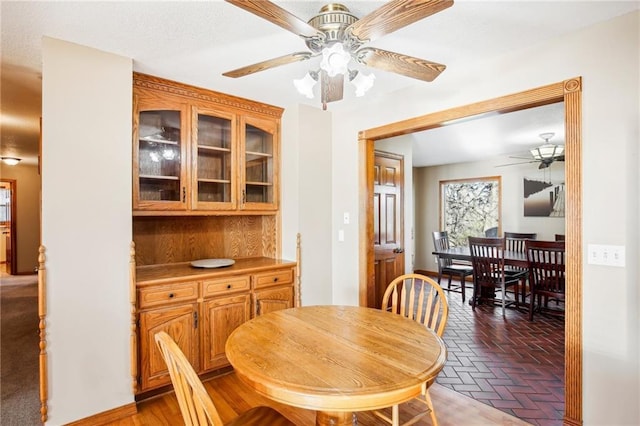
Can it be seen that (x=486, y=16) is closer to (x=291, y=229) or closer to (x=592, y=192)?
(x=592, y=192)

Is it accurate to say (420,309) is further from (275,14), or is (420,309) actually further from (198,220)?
(198,220)

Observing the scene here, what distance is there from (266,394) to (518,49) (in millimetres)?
2519

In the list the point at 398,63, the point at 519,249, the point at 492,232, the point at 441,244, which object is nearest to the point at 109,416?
the point at 398,63

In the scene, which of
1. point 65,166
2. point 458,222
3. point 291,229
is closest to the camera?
point 65,166

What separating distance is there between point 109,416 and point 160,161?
1846 millimetres

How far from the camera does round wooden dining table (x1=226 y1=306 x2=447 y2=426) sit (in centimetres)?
116

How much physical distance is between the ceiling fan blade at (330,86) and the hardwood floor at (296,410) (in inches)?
81.9

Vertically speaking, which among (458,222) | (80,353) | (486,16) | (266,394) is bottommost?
(80,353)

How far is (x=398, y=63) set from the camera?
172 centimetres

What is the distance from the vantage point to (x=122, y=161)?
2.30 meters

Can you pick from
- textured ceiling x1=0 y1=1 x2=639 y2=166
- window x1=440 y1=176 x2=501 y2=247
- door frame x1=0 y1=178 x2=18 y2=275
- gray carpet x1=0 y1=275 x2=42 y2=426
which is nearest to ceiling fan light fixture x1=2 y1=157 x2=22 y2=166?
door frame x1=0 y1=178 x2=18 y2=275

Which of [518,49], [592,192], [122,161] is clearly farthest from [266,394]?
[518,49]

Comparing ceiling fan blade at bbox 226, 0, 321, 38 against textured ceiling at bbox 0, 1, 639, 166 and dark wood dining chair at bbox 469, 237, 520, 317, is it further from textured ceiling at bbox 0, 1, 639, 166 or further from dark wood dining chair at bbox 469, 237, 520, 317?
dark wood dining chair at bbox 469, 237, 520, 317

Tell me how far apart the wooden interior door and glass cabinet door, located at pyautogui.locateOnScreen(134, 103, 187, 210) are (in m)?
2.10
